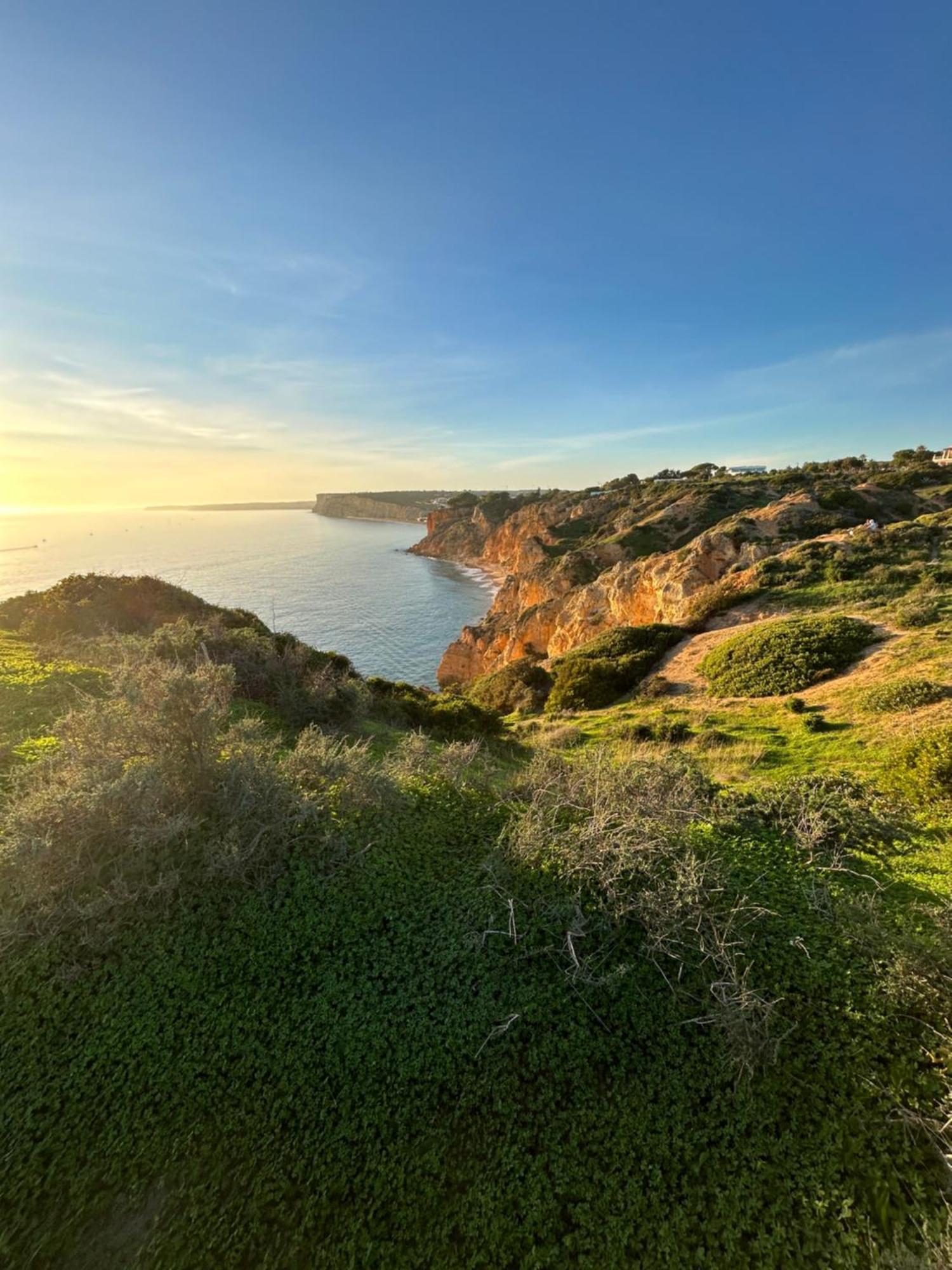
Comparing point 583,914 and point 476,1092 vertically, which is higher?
point 583,914

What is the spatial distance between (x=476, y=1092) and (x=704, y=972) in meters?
2.27

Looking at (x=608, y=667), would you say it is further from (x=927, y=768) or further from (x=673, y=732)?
(x=927, y=768)

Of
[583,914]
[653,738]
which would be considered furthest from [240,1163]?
[653,738]

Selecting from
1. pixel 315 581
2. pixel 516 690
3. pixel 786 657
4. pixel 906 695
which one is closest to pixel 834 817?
pixel 906 695

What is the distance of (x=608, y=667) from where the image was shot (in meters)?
21.7

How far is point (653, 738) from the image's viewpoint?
1457 cm

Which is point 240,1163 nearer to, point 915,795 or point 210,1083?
point 210,1083

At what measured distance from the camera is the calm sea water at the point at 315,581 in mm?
46000

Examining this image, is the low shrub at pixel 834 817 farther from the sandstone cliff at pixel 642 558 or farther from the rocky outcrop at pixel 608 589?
the rocky outcrop at pixel 608 589

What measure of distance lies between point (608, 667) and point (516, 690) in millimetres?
5099

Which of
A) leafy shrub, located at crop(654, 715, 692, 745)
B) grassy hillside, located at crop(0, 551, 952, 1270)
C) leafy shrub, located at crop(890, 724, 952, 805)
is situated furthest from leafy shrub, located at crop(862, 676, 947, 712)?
grassy hillside, located at crop(0, 551, 952, 1270)

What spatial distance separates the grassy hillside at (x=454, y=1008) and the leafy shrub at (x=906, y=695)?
500 centimetres

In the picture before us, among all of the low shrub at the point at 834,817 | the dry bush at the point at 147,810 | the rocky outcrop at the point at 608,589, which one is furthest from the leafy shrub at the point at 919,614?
the dry bush at the point at 147,810

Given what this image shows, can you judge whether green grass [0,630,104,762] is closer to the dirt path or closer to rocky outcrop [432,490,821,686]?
the dirt path
